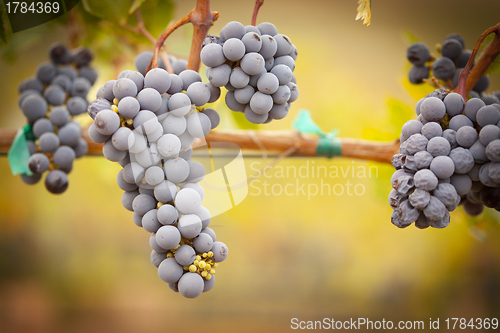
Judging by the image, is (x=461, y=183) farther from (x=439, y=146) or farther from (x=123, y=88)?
(x=123, y=88)

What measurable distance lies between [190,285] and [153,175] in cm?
11

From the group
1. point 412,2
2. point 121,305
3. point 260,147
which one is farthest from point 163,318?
point 412,2

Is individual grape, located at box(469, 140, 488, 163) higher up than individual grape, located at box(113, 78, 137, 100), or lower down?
lower down

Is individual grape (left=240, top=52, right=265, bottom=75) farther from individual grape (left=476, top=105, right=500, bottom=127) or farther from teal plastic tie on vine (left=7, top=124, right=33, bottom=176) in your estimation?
teal plastic tie on vine (left=7, top=124, right=33, bottom=176)

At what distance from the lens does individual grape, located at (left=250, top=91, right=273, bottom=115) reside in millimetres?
364

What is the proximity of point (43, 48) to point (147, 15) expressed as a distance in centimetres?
95

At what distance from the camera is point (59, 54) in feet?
2.14

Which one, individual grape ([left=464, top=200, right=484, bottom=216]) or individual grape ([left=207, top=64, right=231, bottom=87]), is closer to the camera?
individual grape ([left=207, top=64, right=231, bottom=87])

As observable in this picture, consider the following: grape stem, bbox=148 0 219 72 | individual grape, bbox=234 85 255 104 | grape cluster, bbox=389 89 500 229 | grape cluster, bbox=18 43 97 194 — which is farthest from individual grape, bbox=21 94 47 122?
grape cluster, bbox=389 89 500 229

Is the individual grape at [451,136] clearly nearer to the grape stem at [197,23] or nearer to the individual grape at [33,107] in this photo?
the grape stem at [197,23]

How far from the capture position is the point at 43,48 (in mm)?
1425

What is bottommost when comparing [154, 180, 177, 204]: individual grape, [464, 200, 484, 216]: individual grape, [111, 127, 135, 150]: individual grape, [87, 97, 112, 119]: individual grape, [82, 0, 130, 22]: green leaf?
[464, 200, 484, 216]: individual grape

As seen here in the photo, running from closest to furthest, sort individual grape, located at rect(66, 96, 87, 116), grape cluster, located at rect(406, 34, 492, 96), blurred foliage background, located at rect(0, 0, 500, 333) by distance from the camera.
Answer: grape cluster, located at rect(406, 34, 492, 96)
individual grape, located at rect(66, 96, 87, 116)
blurred foliage background, located at rect(0, 0, 500, 333)

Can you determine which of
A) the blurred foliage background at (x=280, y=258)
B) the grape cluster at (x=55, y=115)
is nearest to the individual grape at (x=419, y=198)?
the grape cluster at (x=55, y=115)
